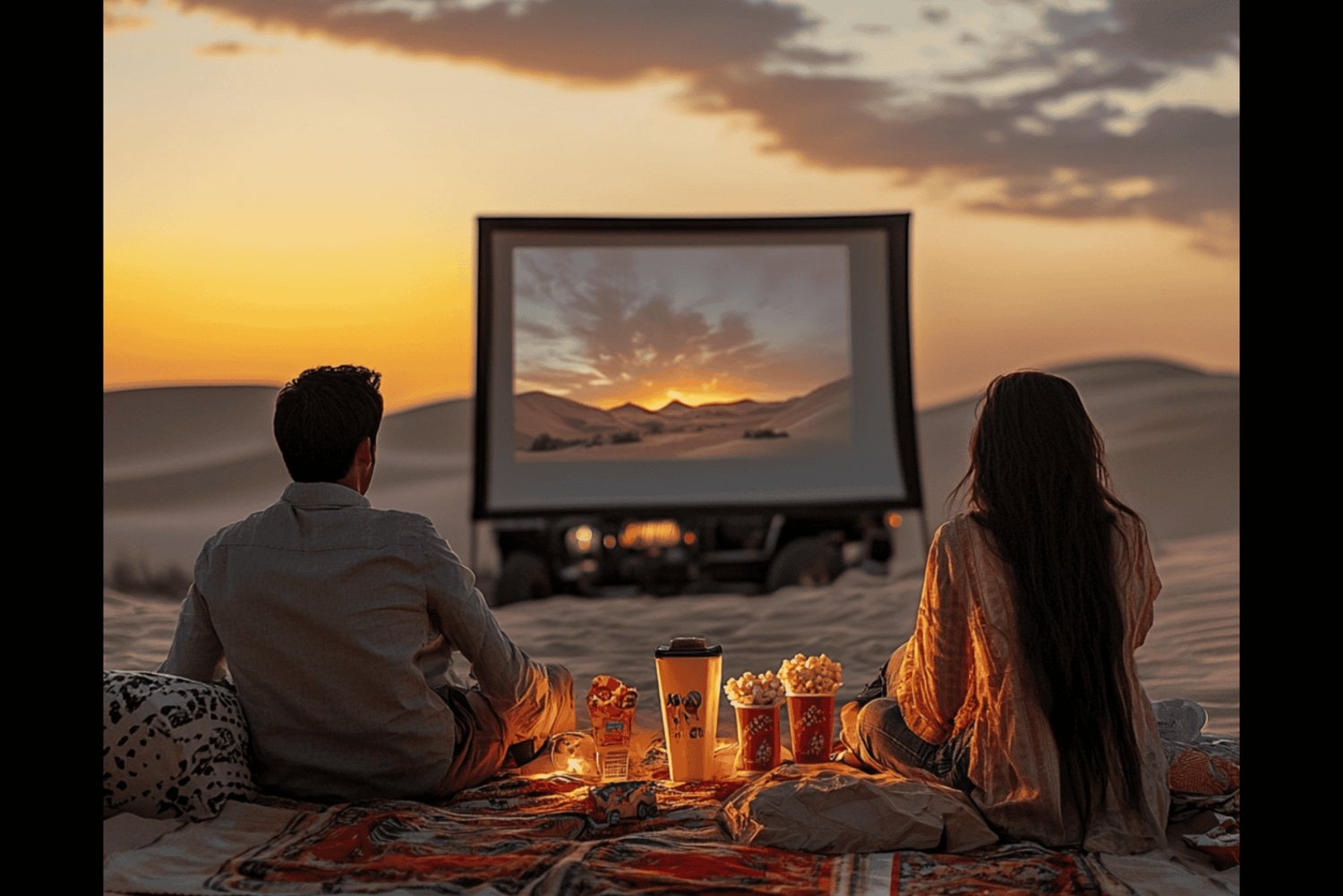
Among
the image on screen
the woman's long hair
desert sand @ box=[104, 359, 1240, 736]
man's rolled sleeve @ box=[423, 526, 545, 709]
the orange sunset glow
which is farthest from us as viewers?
the orange sunset glow

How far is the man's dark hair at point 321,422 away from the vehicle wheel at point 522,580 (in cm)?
317

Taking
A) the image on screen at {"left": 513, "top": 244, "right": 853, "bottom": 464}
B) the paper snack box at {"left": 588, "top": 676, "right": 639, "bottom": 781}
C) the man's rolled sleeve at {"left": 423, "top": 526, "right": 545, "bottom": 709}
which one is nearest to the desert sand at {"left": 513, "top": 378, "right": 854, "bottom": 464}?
the image on screen at {"left": 513, "top": 244, "right": 853, "bottom": 464}

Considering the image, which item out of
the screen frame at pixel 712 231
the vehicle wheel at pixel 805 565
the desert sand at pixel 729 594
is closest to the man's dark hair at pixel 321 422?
the desert sand at pixel 729 594

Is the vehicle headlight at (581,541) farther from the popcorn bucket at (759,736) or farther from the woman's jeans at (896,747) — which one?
the woman's jeans at (896,747)

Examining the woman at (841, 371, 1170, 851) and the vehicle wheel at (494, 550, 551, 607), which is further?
the vehicle wheel at (494, 550, 551, 607)

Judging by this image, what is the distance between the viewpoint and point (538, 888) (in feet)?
6.31

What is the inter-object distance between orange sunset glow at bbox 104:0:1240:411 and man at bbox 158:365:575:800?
10.2 ft

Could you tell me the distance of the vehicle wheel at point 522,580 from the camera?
559 centimetres

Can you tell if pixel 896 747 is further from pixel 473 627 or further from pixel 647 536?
pixel 647 536

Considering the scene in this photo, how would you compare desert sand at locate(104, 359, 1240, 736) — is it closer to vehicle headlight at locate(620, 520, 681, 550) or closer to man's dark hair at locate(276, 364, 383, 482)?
vehicle headlight at locate(620, 520, 681, 550)

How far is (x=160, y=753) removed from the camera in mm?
2295

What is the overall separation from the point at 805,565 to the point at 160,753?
3.65m

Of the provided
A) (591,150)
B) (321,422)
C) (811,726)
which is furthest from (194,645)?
(591,150)

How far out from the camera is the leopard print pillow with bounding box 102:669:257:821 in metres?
2.30
